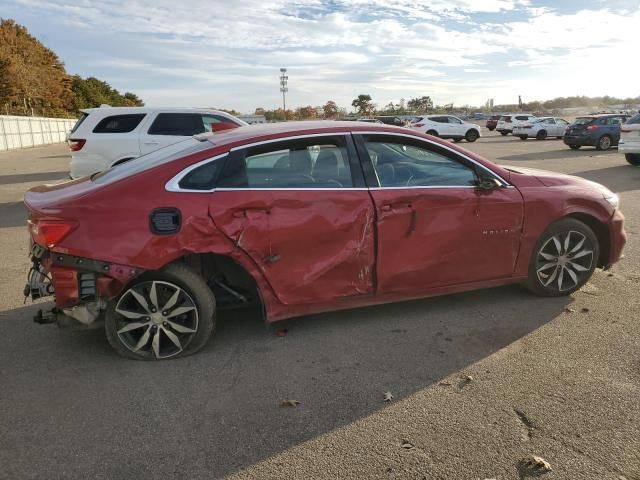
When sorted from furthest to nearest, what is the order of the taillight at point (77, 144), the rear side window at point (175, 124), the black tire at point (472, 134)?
the black tire at point (472, 134) < the rear side window at point (175, 124) < the taillight at point (77, 144)

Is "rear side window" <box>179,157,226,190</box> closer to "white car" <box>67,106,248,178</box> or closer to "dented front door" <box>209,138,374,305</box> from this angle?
"dented front door" <box>209,138,374,305</box>

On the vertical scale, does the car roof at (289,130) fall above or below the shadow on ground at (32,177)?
above

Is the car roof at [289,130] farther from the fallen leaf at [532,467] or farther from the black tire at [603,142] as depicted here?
the black tire at [603,142]

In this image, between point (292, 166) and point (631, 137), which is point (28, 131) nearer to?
point (631, 137)

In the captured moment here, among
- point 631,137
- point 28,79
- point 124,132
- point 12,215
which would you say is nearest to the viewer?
point 12,215

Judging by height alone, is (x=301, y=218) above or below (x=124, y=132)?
below

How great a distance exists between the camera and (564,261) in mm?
4625

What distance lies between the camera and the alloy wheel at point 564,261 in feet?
15.0

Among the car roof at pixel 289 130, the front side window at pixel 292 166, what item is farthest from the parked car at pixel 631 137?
the front side window at pixel 292 166

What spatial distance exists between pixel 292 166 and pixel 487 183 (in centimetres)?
167

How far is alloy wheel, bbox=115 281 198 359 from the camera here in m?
3.61

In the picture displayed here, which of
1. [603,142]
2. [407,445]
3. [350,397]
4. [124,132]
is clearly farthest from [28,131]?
[407,445]

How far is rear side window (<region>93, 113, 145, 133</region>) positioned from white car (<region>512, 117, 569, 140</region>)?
27.5m

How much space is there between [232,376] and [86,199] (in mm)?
Result: 1580
